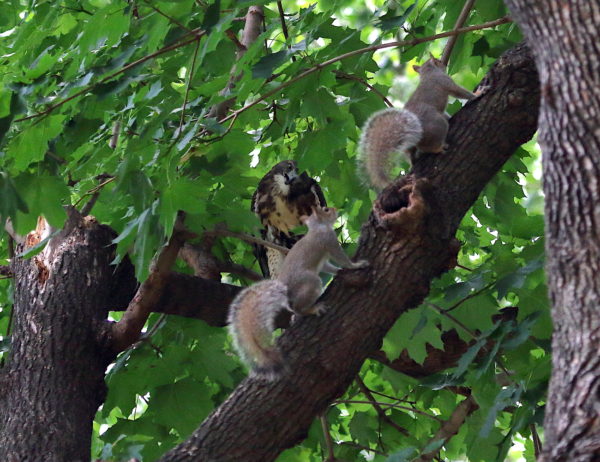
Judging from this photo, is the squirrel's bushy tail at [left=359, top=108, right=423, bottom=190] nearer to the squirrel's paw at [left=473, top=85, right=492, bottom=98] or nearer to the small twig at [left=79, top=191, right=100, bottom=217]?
the squirrel's paw at [left=473, top=85, right=492, bottom=98]

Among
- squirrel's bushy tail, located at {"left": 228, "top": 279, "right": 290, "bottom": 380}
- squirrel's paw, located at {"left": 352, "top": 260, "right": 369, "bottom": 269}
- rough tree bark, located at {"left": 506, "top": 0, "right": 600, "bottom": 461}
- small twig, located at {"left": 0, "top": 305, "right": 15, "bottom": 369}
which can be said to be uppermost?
rough tree bark, located at {"left": 506, "top": 0, "right": 600, "bottom": 461}

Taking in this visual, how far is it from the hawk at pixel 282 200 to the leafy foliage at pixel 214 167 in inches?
8.9

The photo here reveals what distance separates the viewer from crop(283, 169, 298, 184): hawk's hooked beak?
5.72 metres

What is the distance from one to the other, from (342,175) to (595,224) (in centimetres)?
277

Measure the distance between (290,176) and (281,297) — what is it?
2020 millimetres

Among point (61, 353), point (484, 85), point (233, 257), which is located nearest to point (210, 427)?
point (61, 353)

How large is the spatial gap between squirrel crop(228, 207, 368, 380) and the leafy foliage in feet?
0.91

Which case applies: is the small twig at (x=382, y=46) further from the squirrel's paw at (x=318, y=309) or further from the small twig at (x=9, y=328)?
the small twig at (x=9, y=328)

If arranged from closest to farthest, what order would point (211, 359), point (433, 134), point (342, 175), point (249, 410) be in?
1. point (249, 410)
2. point (433, 134)
3. point (211, 359)
4. point (342, 175)

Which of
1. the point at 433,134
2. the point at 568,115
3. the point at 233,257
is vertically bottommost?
the point at 233,257

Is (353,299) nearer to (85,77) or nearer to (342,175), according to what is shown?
(85,77)

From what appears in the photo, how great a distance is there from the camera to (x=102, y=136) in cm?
453

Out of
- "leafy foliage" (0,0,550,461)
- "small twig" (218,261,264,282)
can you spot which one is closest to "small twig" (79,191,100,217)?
"leafy foliage" (0,0,550,461)

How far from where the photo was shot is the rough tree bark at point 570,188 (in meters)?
2.29
